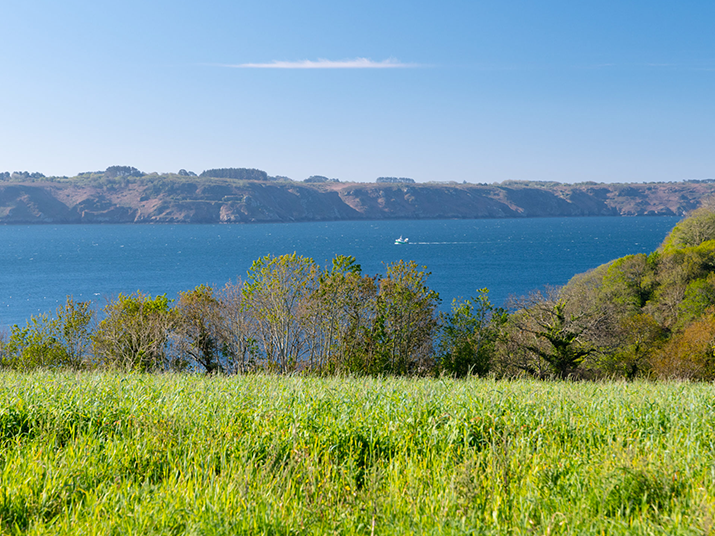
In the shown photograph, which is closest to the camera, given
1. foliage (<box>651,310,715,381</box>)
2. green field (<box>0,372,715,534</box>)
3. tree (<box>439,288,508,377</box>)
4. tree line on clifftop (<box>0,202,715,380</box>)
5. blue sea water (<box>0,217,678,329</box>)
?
green field (<box>0,372,715,534</box>)

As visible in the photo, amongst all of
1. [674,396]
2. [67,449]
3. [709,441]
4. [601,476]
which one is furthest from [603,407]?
[67,449]

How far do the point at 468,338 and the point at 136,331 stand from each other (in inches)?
955

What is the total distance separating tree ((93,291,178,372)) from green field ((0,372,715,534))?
28996 millimetres

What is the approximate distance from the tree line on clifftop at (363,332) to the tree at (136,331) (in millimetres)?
108

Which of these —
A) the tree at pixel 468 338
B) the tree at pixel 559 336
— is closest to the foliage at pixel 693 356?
the tree at pixel 559 336

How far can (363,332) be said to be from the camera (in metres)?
35.4

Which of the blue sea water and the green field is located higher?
the green field

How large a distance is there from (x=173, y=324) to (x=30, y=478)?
116 ft

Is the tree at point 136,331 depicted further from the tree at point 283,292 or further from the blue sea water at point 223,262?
the blue sea water at point 223,262

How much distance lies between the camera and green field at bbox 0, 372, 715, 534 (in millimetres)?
3654

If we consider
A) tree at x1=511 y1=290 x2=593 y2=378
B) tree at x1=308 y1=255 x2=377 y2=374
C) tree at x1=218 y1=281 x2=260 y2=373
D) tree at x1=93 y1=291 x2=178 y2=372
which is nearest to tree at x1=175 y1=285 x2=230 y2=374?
tree at x1=218 y1=281 x2=260 y2=373

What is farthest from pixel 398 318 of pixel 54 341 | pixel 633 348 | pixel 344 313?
pixel 54 341

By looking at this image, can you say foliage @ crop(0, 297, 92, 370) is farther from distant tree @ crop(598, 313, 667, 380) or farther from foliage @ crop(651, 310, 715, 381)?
foliage @ crop(651, 310, 715, 381)

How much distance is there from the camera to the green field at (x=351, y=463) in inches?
144
